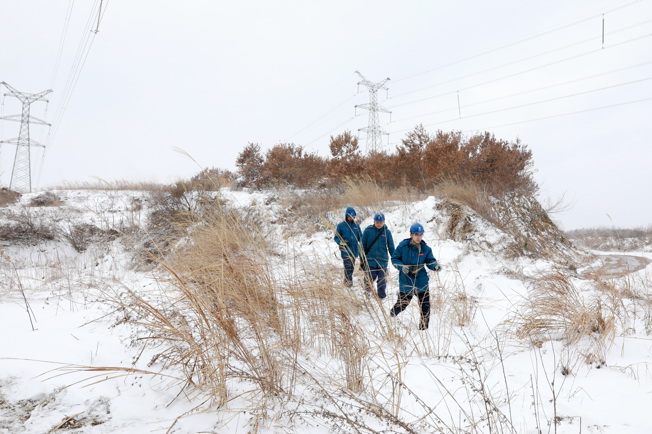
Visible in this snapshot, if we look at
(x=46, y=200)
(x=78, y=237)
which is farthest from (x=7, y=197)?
(x=78, y=237)

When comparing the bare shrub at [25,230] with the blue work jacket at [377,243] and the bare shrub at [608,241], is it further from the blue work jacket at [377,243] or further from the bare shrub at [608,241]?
the bare shrub at [608,241]

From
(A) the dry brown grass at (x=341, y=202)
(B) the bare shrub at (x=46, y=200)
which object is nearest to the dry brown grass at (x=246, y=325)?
(A) the dry brown grass at (x=341, y=202)

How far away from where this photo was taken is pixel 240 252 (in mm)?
2586

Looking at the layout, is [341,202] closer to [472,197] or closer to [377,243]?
[472,197]

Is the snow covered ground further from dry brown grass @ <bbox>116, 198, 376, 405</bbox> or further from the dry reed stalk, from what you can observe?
the dry reed stalk

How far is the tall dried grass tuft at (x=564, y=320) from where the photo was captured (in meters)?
3.38

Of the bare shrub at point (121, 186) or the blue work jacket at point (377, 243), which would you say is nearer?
the blue work jacket at point (377, 243)

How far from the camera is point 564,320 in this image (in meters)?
3.53

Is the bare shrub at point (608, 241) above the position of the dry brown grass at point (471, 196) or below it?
below

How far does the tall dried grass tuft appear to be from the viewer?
11.1 ft

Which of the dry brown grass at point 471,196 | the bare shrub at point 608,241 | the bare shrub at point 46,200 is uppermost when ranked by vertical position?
the bare shrub at point 46,200

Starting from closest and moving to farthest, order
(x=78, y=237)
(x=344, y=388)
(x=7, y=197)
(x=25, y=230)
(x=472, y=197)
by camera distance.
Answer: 1. (x=344, y=388)
2. (x=25, y=230)
3. (x=78, y=237)
4. (x=472, y=197)
5. (x=7, y=197)

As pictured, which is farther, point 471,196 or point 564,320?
point 471,196

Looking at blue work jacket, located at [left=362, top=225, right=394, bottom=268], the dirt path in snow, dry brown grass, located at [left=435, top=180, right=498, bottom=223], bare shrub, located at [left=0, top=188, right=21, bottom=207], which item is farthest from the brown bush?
bare shrub, located at [left=0, top=188, right=21, bottom=207]
